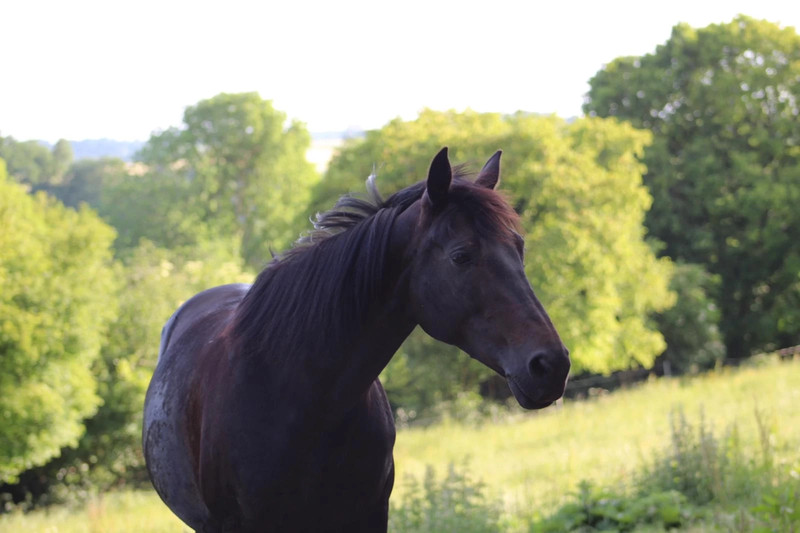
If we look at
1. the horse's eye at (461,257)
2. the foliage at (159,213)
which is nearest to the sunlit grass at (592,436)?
the horse's eye at (461,257)

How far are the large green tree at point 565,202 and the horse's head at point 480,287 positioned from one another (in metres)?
20.6

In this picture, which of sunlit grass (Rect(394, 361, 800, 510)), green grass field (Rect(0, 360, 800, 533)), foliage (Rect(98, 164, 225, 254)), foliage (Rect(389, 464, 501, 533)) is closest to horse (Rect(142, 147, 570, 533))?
foliage (Rect(389, 464, 501, 533))

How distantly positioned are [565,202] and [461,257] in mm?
23005

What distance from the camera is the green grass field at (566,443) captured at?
28.6 feet

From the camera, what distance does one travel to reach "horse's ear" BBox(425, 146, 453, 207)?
288 cm

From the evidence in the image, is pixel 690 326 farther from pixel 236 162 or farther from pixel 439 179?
pixel 439 179

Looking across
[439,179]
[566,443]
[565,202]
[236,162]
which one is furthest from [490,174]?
[236,162]

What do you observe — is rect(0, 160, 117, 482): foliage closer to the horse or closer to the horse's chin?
the horse

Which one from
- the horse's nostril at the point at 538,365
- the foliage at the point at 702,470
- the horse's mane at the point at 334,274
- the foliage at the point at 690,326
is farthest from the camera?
the foliage at the point at 690,326

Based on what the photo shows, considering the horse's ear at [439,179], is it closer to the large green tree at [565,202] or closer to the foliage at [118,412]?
the large green tree at [565,202]

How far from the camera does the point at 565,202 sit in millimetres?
25266

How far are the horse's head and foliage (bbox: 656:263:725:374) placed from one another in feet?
97.9

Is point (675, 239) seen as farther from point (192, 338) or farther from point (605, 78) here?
point (192, 338)

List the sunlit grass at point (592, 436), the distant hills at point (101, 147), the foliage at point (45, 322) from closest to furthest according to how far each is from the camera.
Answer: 1. the sunlit grass at point (592, 436)
2. the foliage at point (45, 322)
3. the distant hills at point (101, 147)
